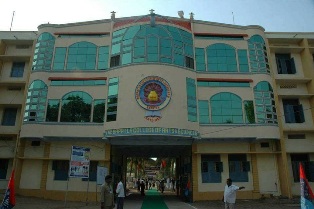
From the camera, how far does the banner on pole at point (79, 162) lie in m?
17.7

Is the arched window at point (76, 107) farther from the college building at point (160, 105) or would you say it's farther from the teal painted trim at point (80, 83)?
the teal painted trim at point (80, 83)

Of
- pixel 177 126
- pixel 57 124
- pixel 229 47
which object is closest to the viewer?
pixel 177 126

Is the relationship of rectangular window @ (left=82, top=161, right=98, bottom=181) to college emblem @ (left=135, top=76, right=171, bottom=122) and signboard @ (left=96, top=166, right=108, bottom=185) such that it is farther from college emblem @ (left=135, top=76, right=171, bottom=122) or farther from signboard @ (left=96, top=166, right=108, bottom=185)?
college emblem @ (left=135, top=76, right=171, bottom=122)

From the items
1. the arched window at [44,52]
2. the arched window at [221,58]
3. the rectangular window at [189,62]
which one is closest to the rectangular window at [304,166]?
the arched window at [221,58]

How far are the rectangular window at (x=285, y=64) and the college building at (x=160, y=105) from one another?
3.00ft

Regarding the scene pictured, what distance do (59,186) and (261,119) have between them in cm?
1835

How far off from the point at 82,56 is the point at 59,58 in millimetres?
2190

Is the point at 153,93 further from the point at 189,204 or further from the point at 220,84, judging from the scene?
the point at 189,204

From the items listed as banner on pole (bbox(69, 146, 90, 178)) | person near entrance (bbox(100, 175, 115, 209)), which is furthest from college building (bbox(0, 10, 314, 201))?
person near entrance (bbox(100, 175, 115, 209))

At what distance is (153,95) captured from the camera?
23.1 meters

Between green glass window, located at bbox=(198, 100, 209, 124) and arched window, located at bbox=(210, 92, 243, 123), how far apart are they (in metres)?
0.46

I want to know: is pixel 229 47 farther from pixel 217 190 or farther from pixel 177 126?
pixel 217 190

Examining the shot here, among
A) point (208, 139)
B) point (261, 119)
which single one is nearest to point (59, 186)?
point (208, 139)

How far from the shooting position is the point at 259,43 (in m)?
27.1
